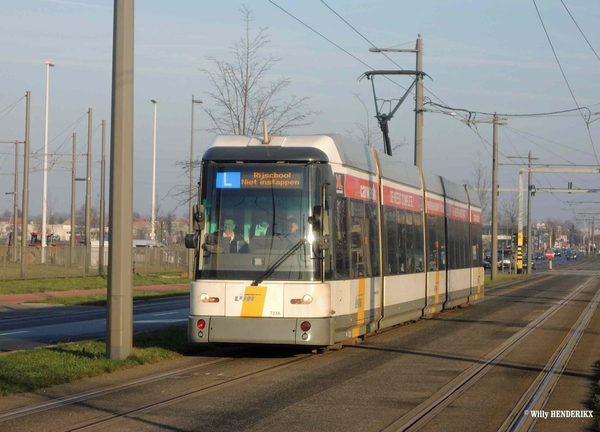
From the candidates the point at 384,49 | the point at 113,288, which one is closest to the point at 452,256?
the point at 384,49

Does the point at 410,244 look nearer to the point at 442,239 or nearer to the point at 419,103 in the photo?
the point at 442,239

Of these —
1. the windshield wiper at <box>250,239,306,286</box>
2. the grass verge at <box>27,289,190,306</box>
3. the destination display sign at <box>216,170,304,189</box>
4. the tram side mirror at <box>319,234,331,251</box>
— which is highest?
the destination display sign at <box>216,170,304,189</box>

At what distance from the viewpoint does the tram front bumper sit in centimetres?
1264

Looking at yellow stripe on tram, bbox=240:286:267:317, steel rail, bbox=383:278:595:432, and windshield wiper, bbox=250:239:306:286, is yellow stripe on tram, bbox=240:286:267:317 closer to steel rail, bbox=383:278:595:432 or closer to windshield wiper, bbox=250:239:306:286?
windshield wiper, bbox=250:239:306:286

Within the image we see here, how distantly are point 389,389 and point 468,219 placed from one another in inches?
673

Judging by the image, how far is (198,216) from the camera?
12.8 metres

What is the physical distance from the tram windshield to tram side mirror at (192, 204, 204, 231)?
0.12 m

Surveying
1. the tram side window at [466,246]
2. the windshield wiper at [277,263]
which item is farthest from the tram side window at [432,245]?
the windshield wiper at [277,263]

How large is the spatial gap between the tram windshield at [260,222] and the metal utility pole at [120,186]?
4.05ft

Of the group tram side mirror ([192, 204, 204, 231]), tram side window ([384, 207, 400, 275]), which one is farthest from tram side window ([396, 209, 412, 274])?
tram side mirror ([192, 204, 204, 231])

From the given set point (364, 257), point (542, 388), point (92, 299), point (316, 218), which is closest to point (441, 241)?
point (364, 257)

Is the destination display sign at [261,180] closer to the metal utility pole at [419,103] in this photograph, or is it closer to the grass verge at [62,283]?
the metal utility pole at [419,103]

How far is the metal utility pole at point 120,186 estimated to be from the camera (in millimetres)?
12406

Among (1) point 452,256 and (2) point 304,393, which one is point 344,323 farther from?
(1) point 452,256
